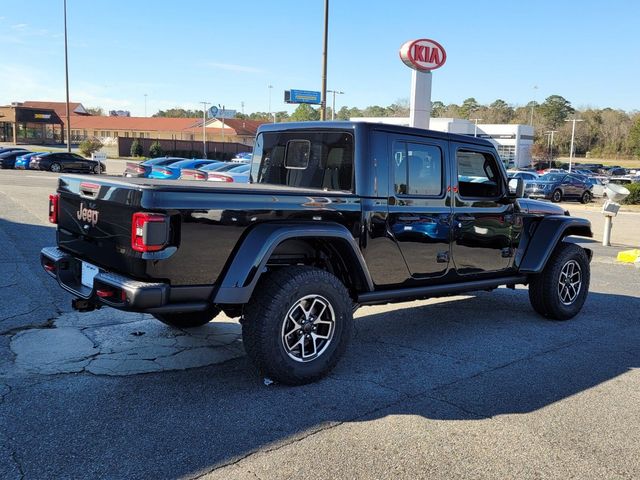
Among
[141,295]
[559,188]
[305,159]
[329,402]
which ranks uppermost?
[305,159]

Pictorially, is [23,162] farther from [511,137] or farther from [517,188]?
[511,137]

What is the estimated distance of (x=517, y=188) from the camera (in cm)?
591

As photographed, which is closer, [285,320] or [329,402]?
[329,402]

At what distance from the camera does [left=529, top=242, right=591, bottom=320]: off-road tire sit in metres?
→ 6.31

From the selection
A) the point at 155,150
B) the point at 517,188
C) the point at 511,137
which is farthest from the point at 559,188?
the point at 511,137

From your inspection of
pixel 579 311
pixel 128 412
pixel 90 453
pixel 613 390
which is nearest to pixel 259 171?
pixel 128 412

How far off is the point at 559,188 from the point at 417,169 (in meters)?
27.6

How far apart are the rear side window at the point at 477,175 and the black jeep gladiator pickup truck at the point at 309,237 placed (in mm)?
20

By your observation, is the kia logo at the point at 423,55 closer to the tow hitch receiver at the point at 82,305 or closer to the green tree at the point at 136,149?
the tow hitch receiver at the point at 82,305

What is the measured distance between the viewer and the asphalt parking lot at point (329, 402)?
10.5 ft

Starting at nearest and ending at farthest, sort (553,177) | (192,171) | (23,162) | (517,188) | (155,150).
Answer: (517,188)
(192,171)
(553,177)
(23,162)
(155,150)

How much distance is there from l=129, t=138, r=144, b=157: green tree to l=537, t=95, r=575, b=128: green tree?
9767 centimetres

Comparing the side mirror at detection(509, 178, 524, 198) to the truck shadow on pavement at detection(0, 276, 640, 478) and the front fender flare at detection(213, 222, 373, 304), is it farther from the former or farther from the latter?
the front fender flare at detection(213, 222, 373, 304)

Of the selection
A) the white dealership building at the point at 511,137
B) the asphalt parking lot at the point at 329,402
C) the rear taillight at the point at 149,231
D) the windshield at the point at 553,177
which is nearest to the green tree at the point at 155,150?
the white dealership building at the point at 511,137
